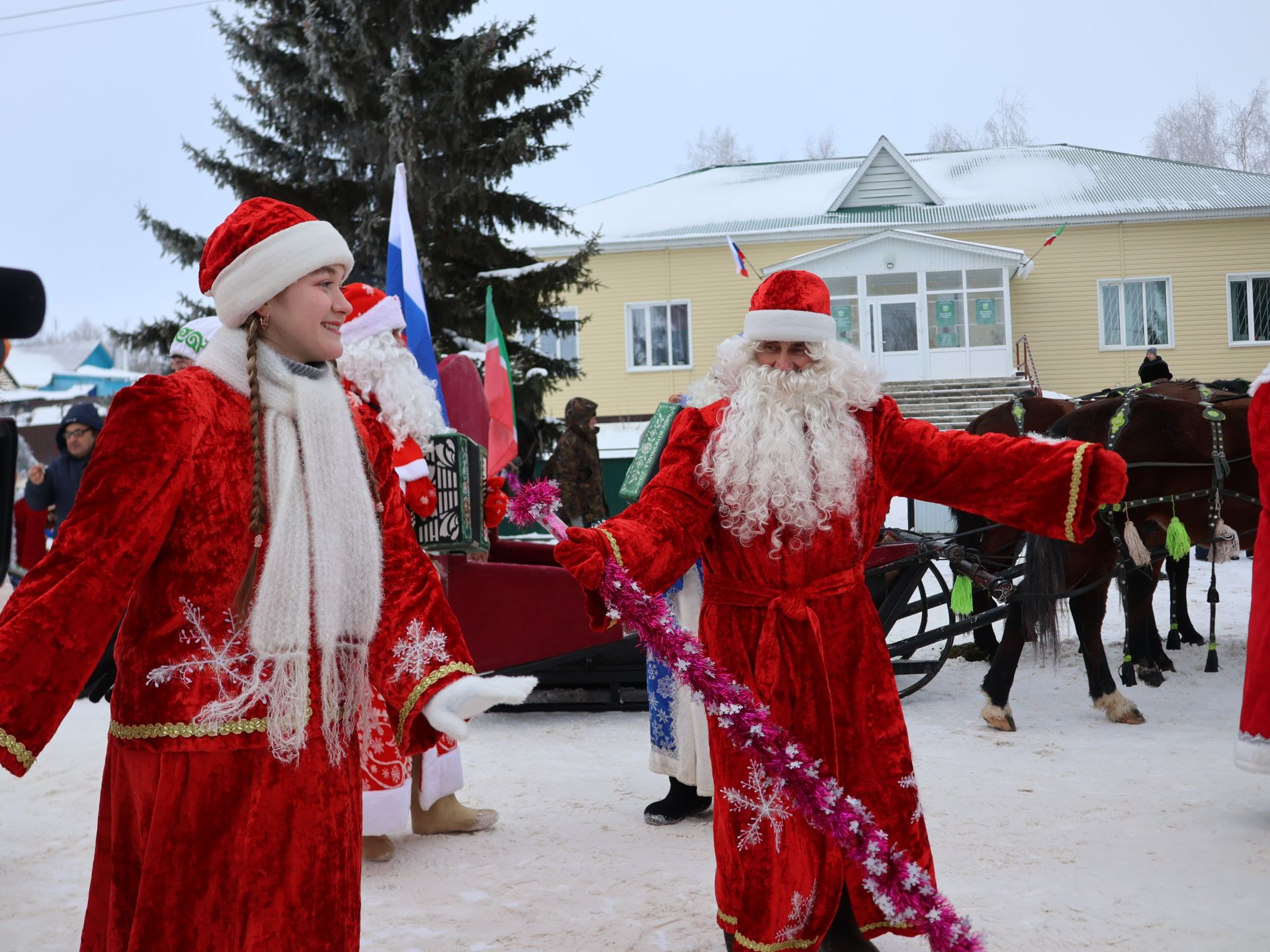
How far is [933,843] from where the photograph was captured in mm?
4445

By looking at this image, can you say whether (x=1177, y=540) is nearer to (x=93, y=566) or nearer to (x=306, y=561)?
(x=306, y=561)

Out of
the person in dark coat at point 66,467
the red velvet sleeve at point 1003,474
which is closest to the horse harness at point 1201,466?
the red velvet sleeve at point 1003,474

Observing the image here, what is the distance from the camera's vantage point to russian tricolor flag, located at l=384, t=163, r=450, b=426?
5566 millimetres


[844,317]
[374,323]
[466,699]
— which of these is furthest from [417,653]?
[844,317]

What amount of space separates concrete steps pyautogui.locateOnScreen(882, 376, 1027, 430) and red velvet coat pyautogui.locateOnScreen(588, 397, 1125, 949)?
55.9 ft

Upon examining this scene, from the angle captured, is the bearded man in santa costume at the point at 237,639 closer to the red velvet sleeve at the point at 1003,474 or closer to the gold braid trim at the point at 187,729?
the gold braid trim at the point at 187,729

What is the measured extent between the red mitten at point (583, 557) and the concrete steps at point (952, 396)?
58.0ft

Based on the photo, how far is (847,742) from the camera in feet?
10.2

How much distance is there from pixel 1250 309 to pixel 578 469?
17344 mm

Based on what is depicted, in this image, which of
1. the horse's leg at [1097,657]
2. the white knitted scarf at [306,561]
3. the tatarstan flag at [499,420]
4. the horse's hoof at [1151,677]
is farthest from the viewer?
the horse's hoof at [1151,677]

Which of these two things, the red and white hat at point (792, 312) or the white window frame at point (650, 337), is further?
the white window frame at point (650, 337)

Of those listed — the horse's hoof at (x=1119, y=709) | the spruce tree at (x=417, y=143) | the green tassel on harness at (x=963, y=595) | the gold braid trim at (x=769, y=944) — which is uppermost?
the spruce tree at (x=417, y=143)

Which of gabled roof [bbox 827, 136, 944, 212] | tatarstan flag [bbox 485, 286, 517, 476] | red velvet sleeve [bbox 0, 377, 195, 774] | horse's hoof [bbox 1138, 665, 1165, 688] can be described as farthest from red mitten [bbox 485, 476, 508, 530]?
gabled roof [bbox 827, 136, 944, 212]

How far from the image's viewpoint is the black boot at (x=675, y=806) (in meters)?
4.86
